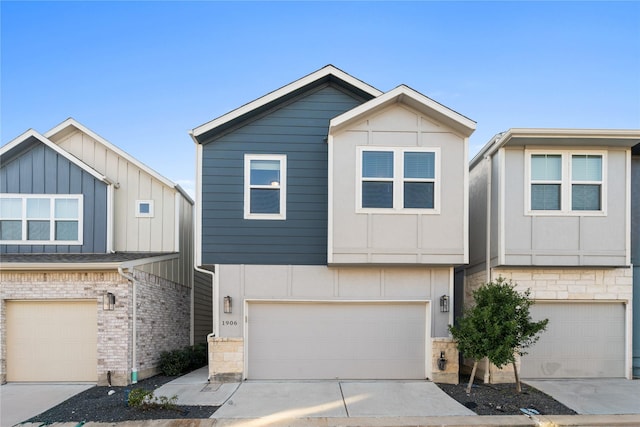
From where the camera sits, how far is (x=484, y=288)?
789cm

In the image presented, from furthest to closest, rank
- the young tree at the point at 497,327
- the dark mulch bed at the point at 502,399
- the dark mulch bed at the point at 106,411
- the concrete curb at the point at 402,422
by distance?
the young tree at the point at 497,327, the dark mulch bed at the point at 502,399, the dark mulch bed at the point at 106,411, the concrete curb at the point at 402,422

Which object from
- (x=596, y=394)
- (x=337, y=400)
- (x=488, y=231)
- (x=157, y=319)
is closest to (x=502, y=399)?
(x=596, y=394)

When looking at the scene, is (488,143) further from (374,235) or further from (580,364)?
(580,364)

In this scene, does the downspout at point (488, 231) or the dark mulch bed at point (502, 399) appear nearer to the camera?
the dark mulch bed at point (502, 399)

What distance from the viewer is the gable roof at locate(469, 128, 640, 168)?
329 inches

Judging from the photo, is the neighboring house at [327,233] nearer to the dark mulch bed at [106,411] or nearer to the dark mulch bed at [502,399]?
the dark mulch bed at [502,399]

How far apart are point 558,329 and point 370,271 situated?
14.5 feet

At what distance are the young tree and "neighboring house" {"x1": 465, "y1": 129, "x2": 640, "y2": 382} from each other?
1.22 metres

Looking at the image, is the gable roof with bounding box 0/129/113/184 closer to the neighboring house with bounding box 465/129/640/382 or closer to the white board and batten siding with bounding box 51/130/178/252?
the white board and batten siding with bounding box 51/130/178/252

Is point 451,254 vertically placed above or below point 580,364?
above

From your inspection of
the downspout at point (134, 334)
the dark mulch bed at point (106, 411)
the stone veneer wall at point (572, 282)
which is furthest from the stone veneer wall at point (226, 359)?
the stone veneer wall at point (572, 282)

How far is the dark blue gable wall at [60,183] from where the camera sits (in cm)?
993

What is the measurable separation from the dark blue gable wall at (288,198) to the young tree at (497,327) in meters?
3.36

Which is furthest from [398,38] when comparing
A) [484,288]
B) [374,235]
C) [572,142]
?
[484,288]
